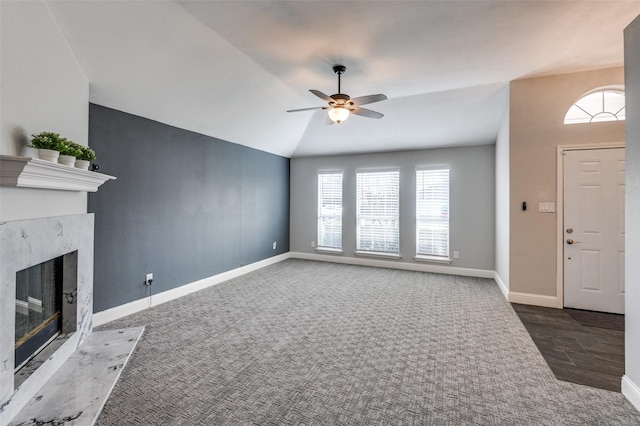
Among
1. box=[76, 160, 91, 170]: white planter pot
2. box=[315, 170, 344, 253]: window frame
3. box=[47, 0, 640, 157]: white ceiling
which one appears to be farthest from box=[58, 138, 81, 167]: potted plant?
box=[315, 170, 344, 253]: window frame

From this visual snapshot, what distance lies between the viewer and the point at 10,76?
192 centimetres

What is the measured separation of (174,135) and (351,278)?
Result: 12.4ft

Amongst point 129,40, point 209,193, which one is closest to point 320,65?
point 129,40

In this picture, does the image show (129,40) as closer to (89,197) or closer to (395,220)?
(89,197)

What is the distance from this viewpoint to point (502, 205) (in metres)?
4.64

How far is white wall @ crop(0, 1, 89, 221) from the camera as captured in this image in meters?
1.91

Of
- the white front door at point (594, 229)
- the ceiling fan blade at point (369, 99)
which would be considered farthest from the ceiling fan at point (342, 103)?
the white front door at point (594, 229)

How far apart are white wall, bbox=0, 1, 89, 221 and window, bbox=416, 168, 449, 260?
18.1ft

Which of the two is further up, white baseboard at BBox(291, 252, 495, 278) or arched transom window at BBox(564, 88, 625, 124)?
arched transom window at BBox(564, 88, 625, 124)

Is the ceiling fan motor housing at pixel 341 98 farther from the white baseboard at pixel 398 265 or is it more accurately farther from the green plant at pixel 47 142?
the white baseboard at pixel 398 265

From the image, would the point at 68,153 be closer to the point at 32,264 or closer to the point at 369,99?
the point at 32,264

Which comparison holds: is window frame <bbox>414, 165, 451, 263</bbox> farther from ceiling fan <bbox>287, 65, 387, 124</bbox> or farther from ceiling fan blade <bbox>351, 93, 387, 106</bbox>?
ceiling fan blade <bbox>351, 93, 387, 106</bbox>

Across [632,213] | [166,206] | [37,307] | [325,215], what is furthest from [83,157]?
[325,215]

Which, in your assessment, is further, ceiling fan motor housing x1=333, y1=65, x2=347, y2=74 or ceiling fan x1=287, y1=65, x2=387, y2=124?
ceiling fan motor housing x1=333, y1=65, x2=347, y2=74
